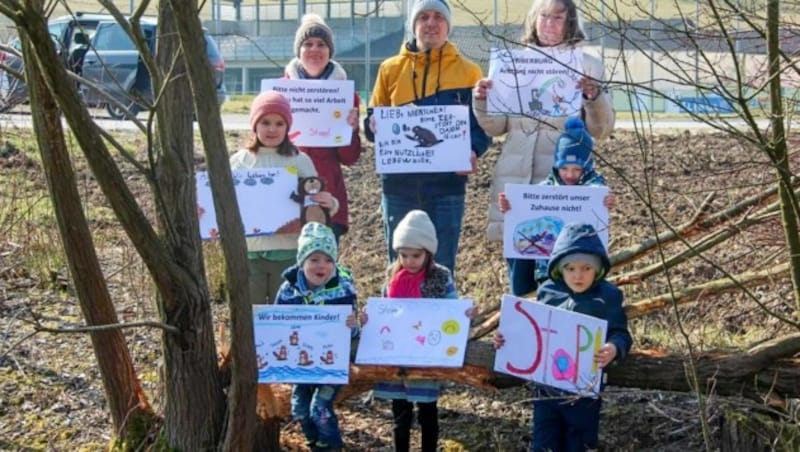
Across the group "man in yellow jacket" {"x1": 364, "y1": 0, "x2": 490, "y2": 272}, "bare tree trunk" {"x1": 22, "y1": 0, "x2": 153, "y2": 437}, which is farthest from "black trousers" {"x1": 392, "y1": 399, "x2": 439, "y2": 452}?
"bare tree trunk" {"x1": 22, "y1": 0, "x2": 153, "y2": 437}

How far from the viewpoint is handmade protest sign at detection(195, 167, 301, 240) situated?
19.1ft

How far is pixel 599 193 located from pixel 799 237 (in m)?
1.23

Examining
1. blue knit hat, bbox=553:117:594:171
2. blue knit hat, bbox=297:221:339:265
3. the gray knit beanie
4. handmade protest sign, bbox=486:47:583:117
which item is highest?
the gray knit beanie

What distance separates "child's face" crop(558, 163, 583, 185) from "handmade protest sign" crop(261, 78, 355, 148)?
50.1 inches

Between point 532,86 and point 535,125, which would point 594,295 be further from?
point 532,86

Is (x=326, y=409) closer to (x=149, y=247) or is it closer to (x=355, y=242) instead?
(x=149, y=247)

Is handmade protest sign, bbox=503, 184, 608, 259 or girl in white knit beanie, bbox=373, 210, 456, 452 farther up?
handmade protest sign, bbox=503, 184, 608, 259

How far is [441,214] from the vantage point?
19.8 feet

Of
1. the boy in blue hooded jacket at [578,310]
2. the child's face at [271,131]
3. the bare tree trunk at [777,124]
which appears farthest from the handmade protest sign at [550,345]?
the child's face at [271,131]

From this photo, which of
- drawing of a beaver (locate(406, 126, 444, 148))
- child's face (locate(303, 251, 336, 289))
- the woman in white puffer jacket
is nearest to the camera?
child's face (locate(303, 251, 336, 289))

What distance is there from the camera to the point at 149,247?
4371mm

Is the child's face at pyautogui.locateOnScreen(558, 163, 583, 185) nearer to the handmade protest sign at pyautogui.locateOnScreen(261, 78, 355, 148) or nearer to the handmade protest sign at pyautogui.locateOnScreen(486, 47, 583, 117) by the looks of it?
the handmade protest sign at pyautogui.locateOnScreen(486, 47, 583, 117)

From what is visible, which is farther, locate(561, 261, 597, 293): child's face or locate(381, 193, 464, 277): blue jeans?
locate(381, 193, 464, 277): blue jeans

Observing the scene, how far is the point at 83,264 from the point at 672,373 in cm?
256
